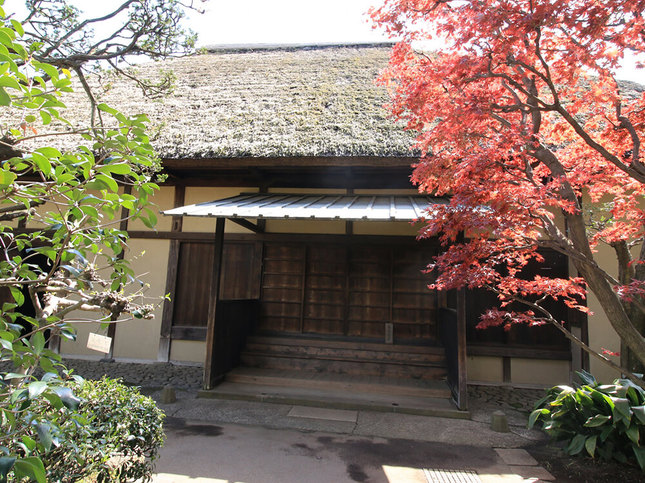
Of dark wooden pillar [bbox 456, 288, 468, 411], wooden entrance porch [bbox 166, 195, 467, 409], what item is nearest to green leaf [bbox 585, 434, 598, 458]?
dark wooden pillar [bbox 456, 288, 468, 411]

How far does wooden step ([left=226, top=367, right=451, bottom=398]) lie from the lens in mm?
4684

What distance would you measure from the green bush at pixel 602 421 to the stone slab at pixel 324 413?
1.88m

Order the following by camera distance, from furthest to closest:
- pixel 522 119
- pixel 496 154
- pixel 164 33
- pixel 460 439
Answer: pixel 164 33, pixel 460 439, pixel 522 119, pixel 496 154

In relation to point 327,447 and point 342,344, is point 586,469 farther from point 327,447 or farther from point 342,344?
point 342,344

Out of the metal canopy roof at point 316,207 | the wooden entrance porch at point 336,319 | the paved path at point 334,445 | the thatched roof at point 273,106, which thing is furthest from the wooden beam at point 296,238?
the paved path at point 334,445

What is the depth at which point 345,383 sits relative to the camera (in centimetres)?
484

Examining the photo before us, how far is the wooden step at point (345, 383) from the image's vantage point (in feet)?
15.4

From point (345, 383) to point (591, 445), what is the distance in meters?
2.69

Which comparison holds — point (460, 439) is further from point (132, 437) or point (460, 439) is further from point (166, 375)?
point (166, 375)

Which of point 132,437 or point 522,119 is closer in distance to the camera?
point 132,437

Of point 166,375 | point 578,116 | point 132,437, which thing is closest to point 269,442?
point 132,437

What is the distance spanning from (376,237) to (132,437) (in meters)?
4.16

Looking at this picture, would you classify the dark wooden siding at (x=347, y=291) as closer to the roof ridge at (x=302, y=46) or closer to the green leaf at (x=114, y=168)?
the green leaf at (x=114, y=168)

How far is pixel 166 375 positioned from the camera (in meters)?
5.40
